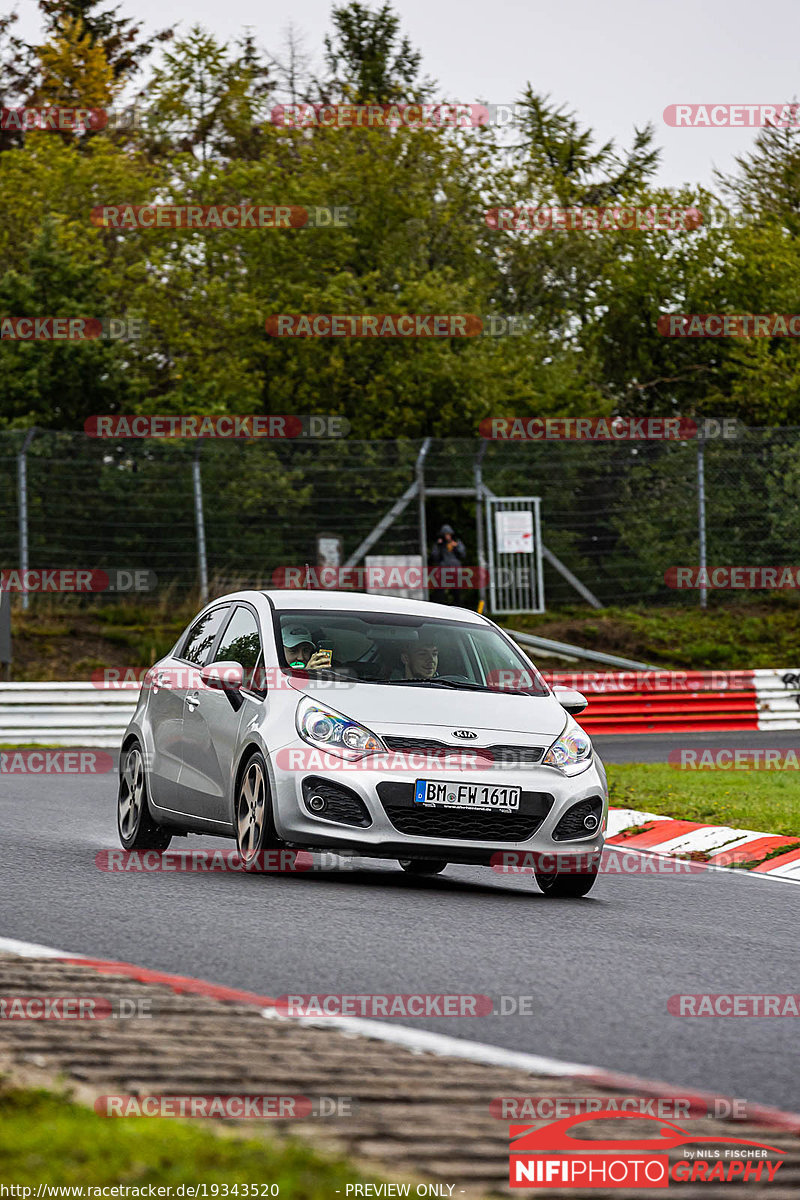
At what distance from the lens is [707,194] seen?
43281mm

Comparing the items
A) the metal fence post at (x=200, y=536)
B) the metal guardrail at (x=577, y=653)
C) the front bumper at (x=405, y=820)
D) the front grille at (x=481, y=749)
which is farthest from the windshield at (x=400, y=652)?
the metal guardrail at (x=577, y=653)

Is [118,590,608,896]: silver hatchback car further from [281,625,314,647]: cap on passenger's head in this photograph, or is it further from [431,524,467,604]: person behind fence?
[431,524,467,604]: person behind fence

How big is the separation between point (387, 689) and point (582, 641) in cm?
1908

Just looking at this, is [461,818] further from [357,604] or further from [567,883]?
[357,604]

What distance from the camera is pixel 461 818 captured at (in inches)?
381

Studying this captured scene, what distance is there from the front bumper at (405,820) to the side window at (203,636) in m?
1.92

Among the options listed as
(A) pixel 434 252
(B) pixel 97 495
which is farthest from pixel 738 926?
(A) pixel 434 252

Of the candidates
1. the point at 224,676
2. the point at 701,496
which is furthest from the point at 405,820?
the point at 701,496

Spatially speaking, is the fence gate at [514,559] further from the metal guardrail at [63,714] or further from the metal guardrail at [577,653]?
the metal guardrail at [63,714]

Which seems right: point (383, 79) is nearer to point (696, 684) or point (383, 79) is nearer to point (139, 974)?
point (696, 684)

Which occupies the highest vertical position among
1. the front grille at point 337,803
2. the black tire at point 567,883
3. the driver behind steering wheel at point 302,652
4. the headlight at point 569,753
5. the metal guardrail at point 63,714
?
the driver behind steering wheel at point 302,652

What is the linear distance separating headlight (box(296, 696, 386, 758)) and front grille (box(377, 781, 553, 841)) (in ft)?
0.80

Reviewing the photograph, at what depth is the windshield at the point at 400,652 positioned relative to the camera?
1059cm

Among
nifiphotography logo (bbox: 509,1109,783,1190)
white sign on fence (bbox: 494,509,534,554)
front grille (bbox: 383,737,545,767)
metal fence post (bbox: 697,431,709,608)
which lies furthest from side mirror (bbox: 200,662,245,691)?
metal fence post (bbox: 697,431,709,608)
